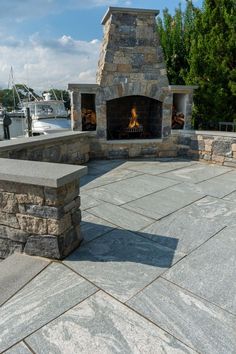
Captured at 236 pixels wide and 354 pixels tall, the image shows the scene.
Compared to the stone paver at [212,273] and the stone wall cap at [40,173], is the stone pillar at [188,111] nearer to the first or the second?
the stone paver at [212,273]

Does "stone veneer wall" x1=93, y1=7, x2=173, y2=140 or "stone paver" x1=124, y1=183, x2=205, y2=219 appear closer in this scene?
"stone paver" x1=124, y1=183, x2=205, y2=219

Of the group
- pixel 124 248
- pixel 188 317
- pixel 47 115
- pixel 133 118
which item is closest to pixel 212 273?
pixel 188 317

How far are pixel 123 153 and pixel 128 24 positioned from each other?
3.24 m

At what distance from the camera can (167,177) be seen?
5500 millimetres

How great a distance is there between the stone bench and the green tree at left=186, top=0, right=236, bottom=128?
22.5 ft

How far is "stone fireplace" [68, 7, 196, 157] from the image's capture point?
661cm

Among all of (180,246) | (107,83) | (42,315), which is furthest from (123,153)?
(42,315)

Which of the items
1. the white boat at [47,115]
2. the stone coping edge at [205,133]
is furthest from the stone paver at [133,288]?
the white boat at [47,115]

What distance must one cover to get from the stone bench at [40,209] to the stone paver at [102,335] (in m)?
0.75

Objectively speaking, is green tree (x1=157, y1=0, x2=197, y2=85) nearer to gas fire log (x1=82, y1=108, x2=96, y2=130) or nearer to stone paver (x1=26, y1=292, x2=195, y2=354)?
gas fire log (x1=82, y1=108, x2=96, y2=130)

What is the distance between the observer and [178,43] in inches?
383

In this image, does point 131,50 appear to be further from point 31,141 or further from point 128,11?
point 31,141

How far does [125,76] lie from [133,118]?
1201mm

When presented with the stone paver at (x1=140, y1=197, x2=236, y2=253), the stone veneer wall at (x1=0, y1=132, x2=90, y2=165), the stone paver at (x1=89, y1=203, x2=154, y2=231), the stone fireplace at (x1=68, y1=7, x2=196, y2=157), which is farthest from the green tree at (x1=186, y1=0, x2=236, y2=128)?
the stone paver at (x1=89, y1=203, x2=154, y2=231)
